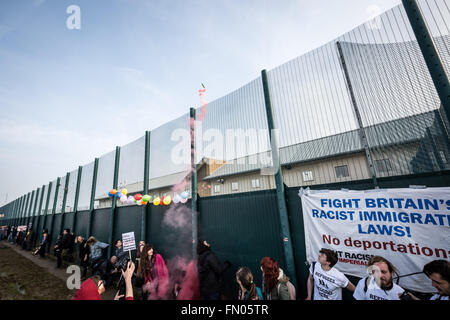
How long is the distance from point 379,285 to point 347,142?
8.05 ft

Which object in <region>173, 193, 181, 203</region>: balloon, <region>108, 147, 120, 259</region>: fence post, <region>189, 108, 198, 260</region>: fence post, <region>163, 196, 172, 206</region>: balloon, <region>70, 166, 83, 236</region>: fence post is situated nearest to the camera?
<region>189, 108, 198, 260</region>: fence post

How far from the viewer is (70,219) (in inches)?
491

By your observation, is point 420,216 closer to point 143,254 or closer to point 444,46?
point 444,46

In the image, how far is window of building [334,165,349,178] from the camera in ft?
11.0

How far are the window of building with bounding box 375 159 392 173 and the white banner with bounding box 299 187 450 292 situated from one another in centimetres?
40

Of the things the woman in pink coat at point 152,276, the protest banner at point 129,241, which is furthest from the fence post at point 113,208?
the woman in pink coat at point 152,276

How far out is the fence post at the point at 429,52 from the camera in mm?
2785

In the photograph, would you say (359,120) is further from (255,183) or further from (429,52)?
(255,183)

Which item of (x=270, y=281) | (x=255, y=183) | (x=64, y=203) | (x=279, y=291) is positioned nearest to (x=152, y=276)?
(x=270, y=281)

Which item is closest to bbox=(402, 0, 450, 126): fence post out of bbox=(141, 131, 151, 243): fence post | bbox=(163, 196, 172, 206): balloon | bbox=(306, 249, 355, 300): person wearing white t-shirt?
bbox=(306, 249, 355, 300): person wearing white t-shirt

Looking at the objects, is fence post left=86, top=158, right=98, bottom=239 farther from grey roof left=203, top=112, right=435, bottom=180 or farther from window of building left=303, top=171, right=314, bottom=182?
window of building left=303, top=171, right=314, bottom=182

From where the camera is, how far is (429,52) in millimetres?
2965
